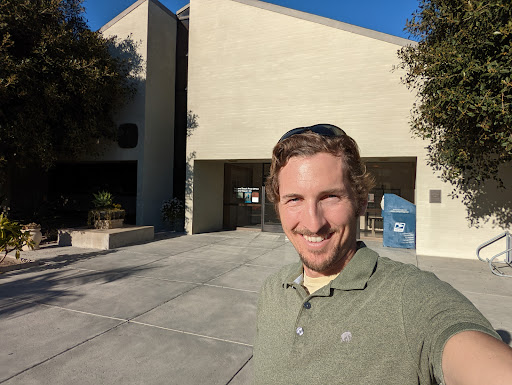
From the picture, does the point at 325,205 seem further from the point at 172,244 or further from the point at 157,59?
the point at 157,59

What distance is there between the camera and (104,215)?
10516mm

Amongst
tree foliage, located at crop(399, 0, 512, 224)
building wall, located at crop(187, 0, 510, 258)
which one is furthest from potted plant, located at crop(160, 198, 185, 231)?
tree foliage, located at crop(399, 0, 512, 224)

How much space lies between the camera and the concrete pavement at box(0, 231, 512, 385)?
3164 mm

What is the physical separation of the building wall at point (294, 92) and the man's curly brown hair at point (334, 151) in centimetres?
927

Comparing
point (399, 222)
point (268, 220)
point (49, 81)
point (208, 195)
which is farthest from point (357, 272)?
point (268, 220)

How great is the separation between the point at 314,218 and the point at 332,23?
37.2 ft

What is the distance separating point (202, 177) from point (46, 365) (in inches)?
403

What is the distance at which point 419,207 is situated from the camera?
959 centimetres

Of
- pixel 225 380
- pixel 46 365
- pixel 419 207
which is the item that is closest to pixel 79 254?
pixel 46 365

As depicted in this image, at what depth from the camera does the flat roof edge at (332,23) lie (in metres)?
9.87

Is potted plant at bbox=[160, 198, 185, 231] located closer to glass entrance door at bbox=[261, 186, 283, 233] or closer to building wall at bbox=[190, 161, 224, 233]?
building wall at bbox=[190, 161, 224, 233]

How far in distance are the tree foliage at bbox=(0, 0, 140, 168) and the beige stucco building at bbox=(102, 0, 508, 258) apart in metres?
2.00

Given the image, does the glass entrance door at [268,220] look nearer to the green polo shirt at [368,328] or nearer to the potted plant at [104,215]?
the potted plant at [104,215]

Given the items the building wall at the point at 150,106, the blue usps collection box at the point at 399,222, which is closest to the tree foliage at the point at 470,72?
the blue usps collection box at the point at 399,222
